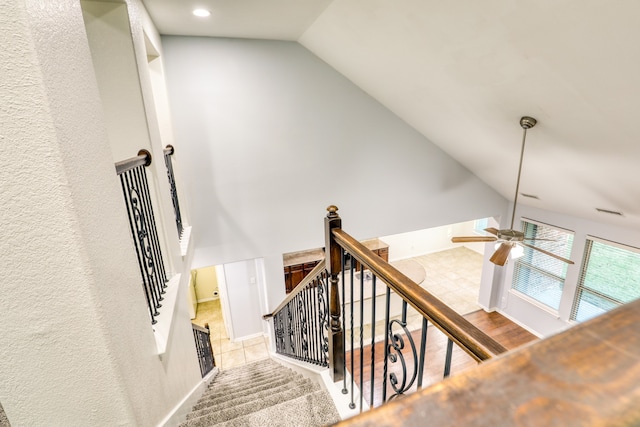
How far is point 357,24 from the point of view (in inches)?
118

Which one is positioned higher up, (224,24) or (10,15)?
(224,24)

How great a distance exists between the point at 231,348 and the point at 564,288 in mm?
6056

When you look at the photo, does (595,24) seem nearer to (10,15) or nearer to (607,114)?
(607,114)

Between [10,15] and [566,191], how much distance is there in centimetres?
562

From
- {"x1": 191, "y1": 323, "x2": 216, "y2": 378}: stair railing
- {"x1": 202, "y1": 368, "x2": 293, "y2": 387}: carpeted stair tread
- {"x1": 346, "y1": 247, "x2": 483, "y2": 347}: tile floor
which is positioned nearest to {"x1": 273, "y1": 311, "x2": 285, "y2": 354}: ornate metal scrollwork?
{"x1": 202, "y1": 368, "x2": 293, "y2": 387}: carpeted stair tread

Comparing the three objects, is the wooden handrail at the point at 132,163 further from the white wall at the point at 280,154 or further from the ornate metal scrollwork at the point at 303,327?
the white wall at the point at 280,154

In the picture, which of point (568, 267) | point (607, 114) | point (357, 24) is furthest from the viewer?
point (568, 267)

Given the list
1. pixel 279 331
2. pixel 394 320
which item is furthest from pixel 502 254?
pixel 279 331

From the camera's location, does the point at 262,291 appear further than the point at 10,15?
Yes

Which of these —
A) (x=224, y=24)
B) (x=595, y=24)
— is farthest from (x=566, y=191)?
(x=224, y=24)

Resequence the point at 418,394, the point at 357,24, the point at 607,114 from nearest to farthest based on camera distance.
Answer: the point at 418,394
the point at 607,114
the point at 357,24

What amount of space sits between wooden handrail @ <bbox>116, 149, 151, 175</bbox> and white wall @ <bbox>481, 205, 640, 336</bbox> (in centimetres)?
606

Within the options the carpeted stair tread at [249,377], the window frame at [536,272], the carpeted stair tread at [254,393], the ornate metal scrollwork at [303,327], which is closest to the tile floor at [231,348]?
the carpeted stair tread at [249,377]

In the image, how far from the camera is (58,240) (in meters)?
0.85
